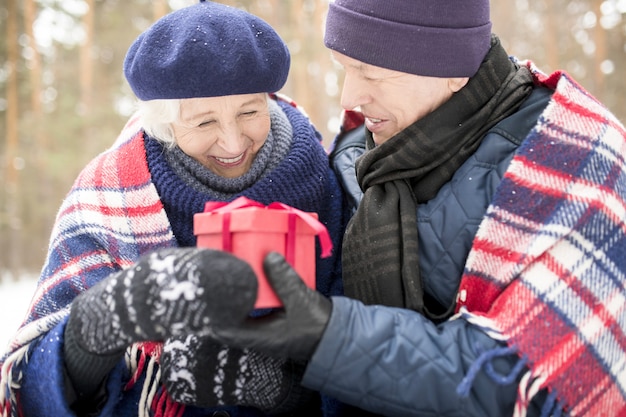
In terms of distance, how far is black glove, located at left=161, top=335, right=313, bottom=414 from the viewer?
1.75m

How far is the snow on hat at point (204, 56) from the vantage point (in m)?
1.84

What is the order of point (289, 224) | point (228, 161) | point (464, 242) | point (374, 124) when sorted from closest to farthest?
point (289, 224) < point (464, 242) < point (374, 124) < point (228, 161)

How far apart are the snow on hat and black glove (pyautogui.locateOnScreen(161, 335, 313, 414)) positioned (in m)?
0.71

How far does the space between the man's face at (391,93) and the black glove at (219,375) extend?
744 mm

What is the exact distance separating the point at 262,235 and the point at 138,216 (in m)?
0.65

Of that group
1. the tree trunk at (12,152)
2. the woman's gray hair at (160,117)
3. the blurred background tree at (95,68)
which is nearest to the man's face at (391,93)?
the woman's gray hair at (160,117)

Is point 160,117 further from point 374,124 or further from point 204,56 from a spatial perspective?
point 374,124

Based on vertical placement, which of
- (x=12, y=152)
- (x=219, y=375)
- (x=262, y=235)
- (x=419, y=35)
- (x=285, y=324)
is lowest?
(x=12, y=152)

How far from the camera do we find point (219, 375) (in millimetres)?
1750

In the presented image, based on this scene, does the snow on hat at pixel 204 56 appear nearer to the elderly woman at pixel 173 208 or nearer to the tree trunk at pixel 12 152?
the elderly woman at pixel 173 208

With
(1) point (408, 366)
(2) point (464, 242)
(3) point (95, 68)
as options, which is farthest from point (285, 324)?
(3) point (95, 68)

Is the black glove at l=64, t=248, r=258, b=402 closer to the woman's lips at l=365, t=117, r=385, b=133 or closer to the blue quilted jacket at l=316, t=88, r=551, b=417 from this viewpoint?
the blue quilted jacket at l=316, t=88, r=551, b=417

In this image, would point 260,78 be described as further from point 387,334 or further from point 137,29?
point 137,29

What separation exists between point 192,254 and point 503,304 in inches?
29.3
